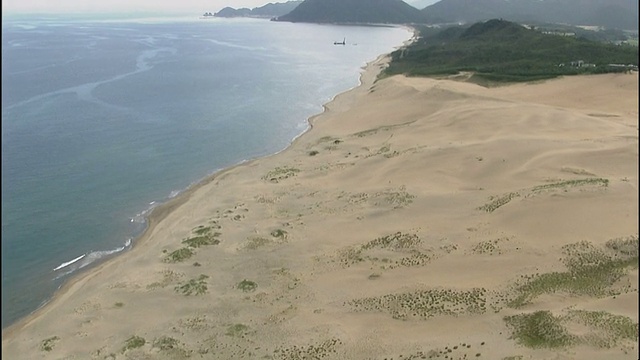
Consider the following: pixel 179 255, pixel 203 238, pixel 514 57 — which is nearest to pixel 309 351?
pixel 179 255

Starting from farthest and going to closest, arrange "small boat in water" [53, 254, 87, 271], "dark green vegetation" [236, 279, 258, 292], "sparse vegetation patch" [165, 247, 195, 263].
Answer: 1. "small boat in water" [53, 254, 87, 271]
2. "sparse vegetation patch" [165, 247, 195, 263]
3. "dark green vegetation" [236, 279, 258, 292]

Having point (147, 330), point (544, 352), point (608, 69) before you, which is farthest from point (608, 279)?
point (608, 69)

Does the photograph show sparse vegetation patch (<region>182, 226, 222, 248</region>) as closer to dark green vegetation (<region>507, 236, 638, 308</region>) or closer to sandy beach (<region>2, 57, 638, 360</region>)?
sandy beach (<region>2, 57, 638, 360</region>)

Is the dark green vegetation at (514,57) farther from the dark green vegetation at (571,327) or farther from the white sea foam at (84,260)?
the white sea foam at (84,260)

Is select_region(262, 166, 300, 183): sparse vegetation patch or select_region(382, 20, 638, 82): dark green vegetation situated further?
select_region(382, 20, 638, 82): dark green vegetation

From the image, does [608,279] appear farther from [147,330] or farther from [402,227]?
[147,330]

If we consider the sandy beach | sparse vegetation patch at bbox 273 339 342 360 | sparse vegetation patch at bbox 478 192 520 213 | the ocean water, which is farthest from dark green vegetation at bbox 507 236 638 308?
the ocean water

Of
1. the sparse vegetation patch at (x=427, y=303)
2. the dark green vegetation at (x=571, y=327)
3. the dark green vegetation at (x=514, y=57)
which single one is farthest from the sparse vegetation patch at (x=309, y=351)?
the dark green vegetation at (x=514, y=57)

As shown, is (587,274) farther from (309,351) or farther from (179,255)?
(179,255)
